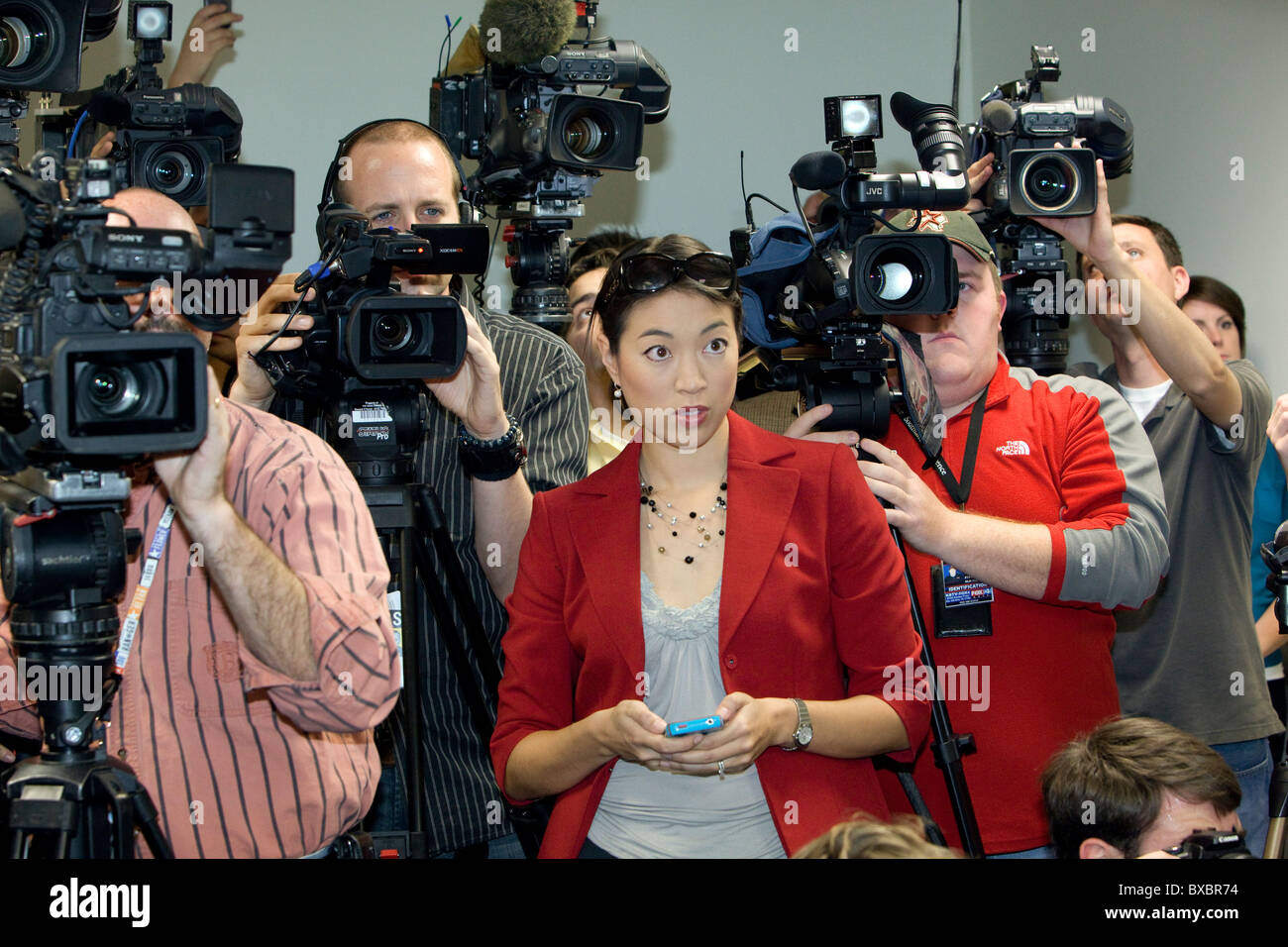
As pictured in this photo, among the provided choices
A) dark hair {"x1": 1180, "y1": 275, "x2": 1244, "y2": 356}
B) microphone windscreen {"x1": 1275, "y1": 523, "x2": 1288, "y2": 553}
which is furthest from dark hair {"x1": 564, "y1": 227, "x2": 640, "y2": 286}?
microphone windscreen {"x1": 1275, "y1": 523, "x2": 1288, "y2": 553}

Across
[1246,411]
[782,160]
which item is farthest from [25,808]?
[782,160]

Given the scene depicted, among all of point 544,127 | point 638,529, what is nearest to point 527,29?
point 544,127

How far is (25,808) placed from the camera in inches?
51.9

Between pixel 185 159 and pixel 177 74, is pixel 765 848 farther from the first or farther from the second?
pixel 177 74

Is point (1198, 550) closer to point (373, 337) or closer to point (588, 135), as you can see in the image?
point (588, 135)

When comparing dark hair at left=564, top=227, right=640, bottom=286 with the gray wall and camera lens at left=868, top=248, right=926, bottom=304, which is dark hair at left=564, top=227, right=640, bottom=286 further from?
camera lens at left=868, top=248, right=926, bottom=304

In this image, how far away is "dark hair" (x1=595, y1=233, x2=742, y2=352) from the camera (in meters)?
1.73

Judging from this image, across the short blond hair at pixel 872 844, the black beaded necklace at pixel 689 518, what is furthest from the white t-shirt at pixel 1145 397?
the short blond hair at pixel 872 844

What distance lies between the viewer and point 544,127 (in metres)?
2.62

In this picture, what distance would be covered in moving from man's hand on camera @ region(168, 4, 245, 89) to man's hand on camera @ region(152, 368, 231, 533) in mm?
1857

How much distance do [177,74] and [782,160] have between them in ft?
6.35

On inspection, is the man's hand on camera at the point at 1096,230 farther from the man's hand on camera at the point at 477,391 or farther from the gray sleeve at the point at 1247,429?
the man's hand on camera at the point at 477,391

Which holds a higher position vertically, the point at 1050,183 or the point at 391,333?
the point at 1050,183

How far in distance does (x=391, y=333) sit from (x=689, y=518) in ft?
1.54
